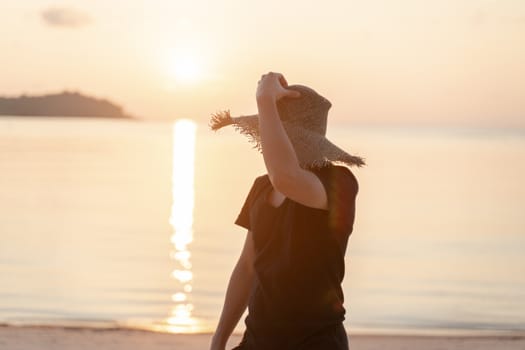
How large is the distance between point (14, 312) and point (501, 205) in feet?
74.8

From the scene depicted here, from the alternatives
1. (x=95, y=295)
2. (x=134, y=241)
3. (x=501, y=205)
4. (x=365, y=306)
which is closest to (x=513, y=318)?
(x=365, y=306)

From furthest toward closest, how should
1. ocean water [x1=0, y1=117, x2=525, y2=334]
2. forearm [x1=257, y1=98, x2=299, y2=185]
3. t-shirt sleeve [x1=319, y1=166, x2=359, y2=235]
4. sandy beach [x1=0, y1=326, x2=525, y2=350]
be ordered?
1. ocean water [x1=0, y1=117, x2=525, y2=334]
2. sandy beach [x1=0, y1=326, x2=525, y2=350]
3. t-shirt sleeve [x1=319, y1=166, x2=359, y2=235]
4. forearm [x1=257, y1=98, x2=299, y2=185]

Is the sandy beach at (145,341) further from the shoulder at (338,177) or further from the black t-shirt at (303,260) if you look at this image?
the shoulder at (338,177)

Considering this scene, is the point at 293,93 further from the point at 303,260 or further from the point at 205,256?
the point at 205,256

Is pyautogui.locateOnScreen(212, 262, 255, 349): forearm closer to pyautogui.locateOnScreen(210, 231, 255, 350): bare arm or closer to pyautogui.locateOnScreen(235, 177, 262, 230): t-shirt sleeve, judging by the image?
pyautogui.locateOnScreen(210, 231, 255, 350): bare arm

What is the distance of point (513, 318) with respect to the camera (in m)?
13.7

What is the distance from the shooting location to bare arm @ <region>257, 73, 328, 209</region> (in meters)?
2.94

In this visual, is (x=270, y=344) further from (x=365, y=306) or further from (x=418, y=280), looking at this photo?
(x=418, y=280)

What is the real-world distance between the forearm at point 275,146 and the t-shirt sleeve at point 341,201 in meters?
0.16

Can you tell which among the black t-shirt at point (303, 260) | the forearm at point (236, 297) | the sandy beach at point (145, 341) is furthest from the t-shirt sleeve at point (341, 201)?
the sandy beach at point (145, 341)

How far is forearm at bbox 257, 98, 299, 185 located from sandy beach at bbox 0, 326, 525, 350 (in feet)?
20.9

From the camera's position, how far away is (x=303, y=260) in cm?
307

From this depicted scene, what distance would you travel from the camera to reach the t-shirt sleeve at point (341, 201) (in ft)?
10.0

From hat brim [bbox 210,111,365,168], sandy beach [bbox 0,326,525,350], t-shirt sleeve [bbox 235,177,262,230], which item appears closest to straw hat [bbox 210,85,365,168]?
hat brim [bbox 210,111,365,168]
